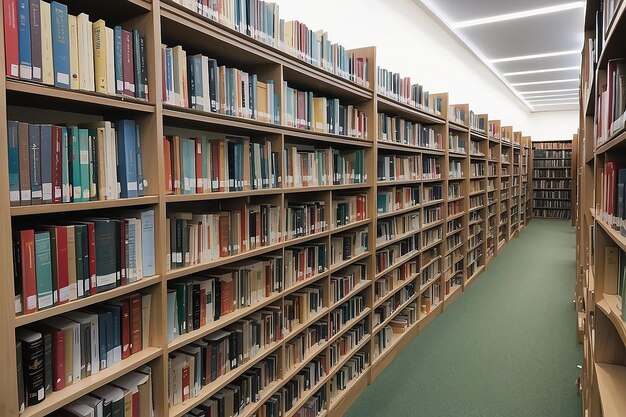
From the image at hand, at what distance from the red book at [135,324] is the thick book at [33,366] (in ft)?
1.05

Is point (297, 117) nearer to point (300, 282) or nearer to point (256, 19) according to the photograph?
point (256, 19)

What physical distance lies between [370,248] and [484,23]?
4.32 metres

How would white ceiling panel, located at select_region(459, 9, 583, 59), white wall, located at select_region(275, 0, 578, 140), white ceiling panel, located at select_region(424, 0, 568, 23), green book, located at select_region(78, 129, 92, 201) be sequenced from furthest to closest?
1. white ceiling panel, located at select_region(459, 9, 583, 59)
2. white ceiling panel, located at select_region(424, 0, 568, 23)
3. white wall, located at select_region(275, 0, 578, 140)
4. green book, located at select_region(78, 129, 92, 201)

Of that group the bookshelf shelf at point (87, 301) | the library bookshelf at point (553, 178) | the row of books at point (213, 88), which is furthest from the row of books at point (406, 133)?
the library bookshelf at point (553, 178)

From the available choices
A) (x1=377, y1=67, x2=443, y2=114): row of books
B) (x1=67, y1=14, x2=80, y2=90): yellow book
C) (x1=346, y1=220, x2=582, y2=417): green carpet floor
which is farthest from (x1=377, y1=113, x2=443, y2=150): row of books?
(x1=67, y1=14, x2=80, y2=90): yellow book

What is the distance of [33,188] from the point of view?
1205 mm

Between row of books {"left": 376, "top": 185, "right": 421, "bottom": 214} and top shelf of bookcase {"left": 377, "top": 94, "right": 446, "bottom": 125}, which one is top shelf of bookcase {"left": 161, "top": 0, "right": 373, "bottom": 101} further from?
row of books {"left": 376, "top": 185, "right": 421, "bottom": 214}

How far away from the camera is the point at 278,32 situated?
2211mm

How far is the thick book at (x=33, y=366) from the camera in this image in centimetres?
122

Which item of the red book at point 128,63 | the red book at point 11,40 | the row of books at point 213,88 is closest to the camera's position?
the red book at point 11,40

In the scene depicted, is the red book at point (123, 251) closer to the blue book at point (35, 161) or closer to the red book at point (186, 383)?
the blue book at point (35, 161)

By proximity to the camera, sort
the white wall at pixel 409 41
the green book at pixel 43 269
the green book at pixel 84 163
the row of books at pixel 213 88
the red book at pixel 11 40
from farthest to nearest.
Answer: the white wall at pixel 409 41 → the row of books at pixel 213 88 → the green book at pixel 84 163 → the green book at pixel 43 269 → the red book at pixel 11 40

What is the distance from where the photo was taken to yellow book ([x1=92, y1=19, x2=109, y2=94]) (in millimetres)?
1364

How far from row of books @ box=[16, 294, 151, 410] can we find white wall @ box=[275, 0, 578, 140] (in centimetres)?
220
